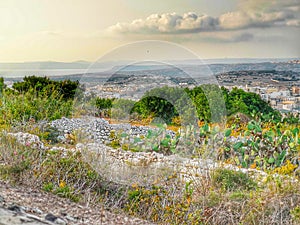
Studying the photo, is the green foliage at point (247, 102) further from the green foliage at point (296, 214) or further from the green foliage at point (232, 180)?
the green foliage at point (296, 214)

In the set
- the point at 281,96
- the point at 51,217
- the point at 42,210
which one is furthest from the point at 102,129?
the point at 281,96

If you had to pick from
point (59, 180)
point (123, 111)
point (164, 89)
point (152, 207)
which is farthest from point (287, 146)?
point (59, 180)

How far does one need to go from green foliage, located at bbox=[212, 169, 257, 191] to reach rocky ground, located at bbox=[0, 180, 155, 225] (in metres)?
1.44

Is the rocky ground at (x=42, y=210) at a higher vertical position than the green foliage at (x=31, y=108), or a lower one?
lower

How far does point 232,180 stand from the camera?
15.4 feet

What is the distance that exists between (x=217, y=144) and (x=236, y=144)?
0.80 ft

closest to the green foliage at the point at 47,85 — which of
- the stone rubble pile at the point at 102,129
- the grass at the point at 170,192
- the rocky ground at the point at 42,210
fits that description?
the stone rubble pile at the point at 102,129

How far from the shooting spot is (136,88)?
21.9 ft

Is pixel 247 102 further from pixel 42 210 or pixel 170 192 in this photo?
pixel 42 210

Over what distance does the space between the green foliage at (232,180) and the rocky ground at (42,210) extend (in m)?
1.44

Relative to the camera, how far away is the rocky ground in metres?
2.63

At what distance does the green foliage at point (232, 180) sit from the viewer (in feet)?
14.9

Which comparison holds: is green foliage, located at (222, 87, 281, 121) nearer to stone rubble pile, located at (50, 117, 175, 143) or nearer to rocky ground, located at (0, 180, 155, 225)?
stone rubble pile, located at (50, 117, 175, 143)

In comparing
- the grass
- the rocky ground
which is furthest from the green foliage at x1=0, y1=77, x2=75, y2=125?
Answer: the rocky ground
